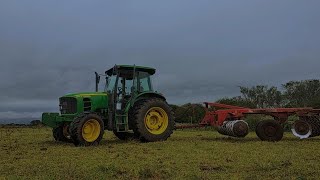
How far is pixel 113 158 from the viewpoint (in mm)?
10492

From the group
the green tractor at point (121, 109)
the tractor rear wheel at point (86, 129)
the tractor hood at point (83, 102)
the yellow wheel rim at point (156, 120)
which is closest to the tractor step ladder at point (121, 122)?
the green tractor at point (121, 109)

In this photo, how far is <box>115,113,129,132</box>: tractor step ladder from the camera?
15.0 metres

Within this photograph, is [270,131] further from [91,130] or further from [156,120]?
[91,130]

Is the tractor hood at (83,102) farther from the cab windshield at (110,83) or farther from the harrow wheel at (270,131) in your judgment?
the harrow wheel at (270,131)

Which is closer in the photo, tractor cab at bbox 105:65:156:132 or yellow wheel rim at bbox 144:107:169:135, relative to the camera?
tractor cab at bbox 105:65:156:132

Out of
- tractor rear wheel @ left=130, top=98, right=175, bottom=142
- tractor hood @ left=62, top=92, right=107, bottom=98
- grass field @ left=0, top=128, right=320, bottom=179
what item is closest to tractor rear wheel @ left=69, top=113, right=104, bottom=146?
grass field @ left=0, top=128, right=320, bottom=179

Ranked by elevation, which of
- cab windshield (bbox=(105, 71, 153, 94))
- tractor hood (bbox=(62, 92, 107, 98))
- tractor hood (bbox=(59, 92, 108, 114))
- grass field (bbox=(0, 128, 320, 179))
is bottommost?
grass field (bbox=(0, 128, 320, 179))

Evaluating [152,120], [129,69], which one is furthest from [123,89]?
[152,120]

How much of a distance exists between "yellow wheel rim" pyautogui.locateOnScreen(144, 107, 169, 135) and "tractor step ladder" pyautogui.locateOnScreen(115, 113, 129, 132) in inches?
28.0

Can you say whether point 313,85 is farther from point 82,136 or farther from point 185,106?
point 82,136

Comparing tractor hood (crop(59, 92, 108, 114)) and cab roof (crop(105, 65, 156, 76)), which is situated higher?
cab roof (crop(105, 65, 156, 76))

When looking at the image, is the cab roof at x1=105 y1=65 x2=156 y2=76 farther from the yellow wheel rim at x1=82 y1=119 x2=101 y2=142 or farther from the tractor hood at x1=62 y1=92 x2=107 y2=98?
the yellow wheel rim at x1=82 y1=119 x2=101 y2=142

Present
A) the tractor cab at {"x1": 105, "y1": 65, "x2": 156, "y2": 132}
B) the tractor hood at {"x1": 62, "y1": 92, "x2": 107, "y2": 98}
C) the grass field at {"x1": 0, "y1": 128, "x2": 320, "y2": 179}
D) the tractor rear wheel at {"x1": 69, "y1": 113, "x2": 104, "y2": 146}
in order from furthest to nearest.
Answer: the tractor cab at {"x1": 105, "y1": 65, "x2": 156, "y2": 132}
the tractor hood at {"x1": 62, "y1": 92, "x2": 107, "y2": 98}
the tractor rear wheel at {"x1": 69, "y1": 113, "x2": 104, "y2": 146}
the grass field at {"x1": 0, "y1": 128, "x2": 320, "y2": 179}

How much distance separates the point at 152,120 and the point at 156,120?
17 centimetres
